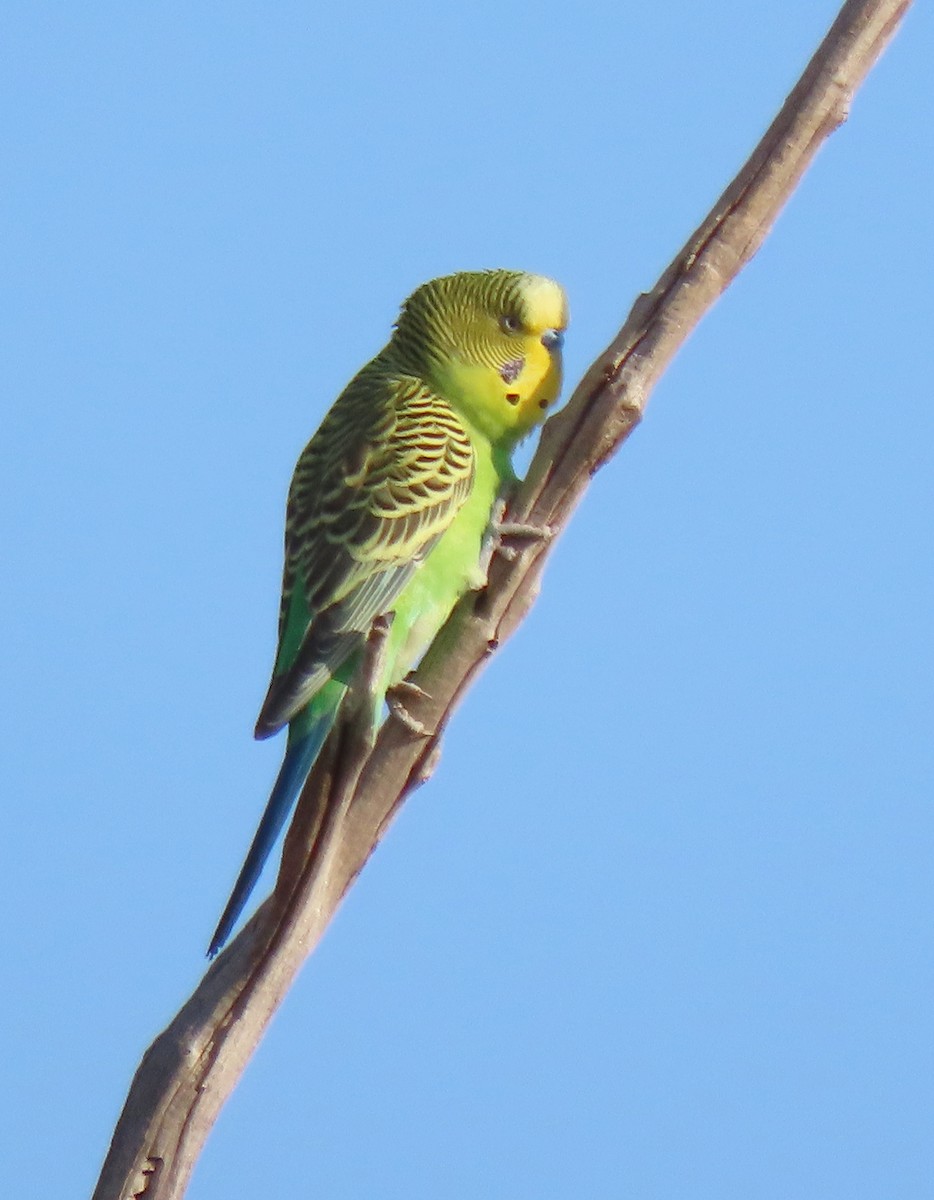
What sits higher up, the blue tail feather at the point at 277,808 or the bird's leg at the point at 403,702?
the bird's leg at the point at 403,702

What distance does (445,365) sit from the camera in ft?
10.2

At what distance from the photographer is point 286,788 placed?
A: 266 cm

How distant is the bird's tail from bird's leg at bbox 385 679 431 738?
0.31 feet

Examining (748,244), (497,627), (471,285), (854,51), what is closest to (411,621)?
Answer: (497,627)

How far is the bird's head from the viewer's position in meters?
3.02

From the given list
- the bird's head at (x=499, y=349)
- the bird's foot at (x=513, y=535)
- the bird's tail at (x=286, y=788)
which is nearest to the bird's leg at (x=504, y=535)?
the bird's foot at (x=513, y=535)

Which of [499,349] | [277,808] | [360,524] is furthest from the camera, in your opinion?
[499,349]

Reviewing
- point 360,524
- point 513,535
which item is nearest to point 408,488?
point 360,524

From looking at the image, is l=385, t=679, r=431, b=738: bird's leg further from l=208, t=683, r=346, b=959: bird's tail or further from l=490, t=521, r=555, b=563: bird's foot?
l=490, t=521, r=555, b=563: bird's foot

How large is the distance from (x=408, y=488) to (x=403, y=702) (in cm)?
41

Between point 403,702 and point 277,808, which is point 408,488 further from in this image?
point 277,808

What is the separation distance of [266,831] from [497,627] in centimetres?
55

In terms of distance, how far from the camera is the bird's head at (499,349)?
3021mm

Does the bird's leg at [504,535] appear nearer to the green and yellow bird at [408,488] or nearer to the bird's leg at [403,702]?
the green and yellow bird at [408,488]
